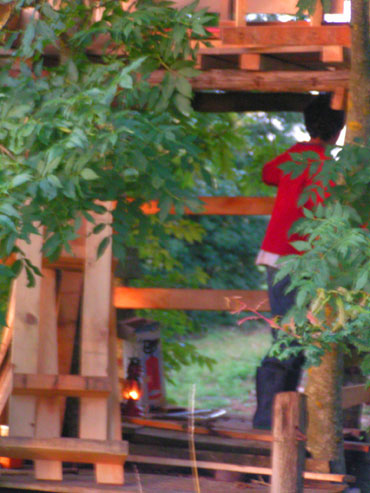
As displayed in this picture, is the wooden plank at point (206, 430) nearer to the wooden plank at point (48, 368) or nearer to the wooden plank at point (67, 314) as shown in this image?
the wooden plank at point (67, 314)

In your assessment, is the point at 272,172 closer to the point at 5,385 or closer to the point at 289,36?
the point at 289,36

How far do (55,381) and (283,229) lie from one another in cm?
175

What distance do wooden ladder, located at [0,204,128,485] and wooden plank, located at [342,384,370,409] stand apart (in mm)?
1786

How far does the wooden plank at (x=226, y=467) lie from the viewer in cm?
487

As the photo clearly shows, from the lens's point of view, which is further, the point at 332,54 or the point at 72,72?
the point at 332,54

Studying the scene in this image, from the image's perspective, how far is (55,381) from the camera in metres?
4.92

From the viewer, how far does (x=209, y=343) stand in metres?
17.6

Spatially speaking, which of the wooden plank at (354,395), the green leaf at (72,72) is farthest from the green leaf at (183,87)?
the wooden plank at (354,395)

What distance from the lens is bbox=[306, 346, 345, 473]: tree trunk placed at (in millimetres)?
5121

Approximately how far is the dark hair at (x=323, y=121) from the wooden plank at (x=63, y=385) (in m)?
2.12

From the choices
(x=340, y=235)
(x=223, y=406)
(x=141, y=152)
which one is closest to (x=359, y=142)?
(x=340, y=235)

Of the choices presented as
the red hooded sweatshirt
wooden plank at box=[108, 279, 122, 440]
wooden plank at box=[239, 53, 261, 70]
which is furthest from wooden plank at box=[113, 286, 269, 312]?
wooden plank at box=[239, 53, 261, 70]

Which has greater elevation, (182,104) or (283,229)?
(182,104)

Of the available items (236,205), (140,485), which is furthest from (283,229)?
(140,485)
